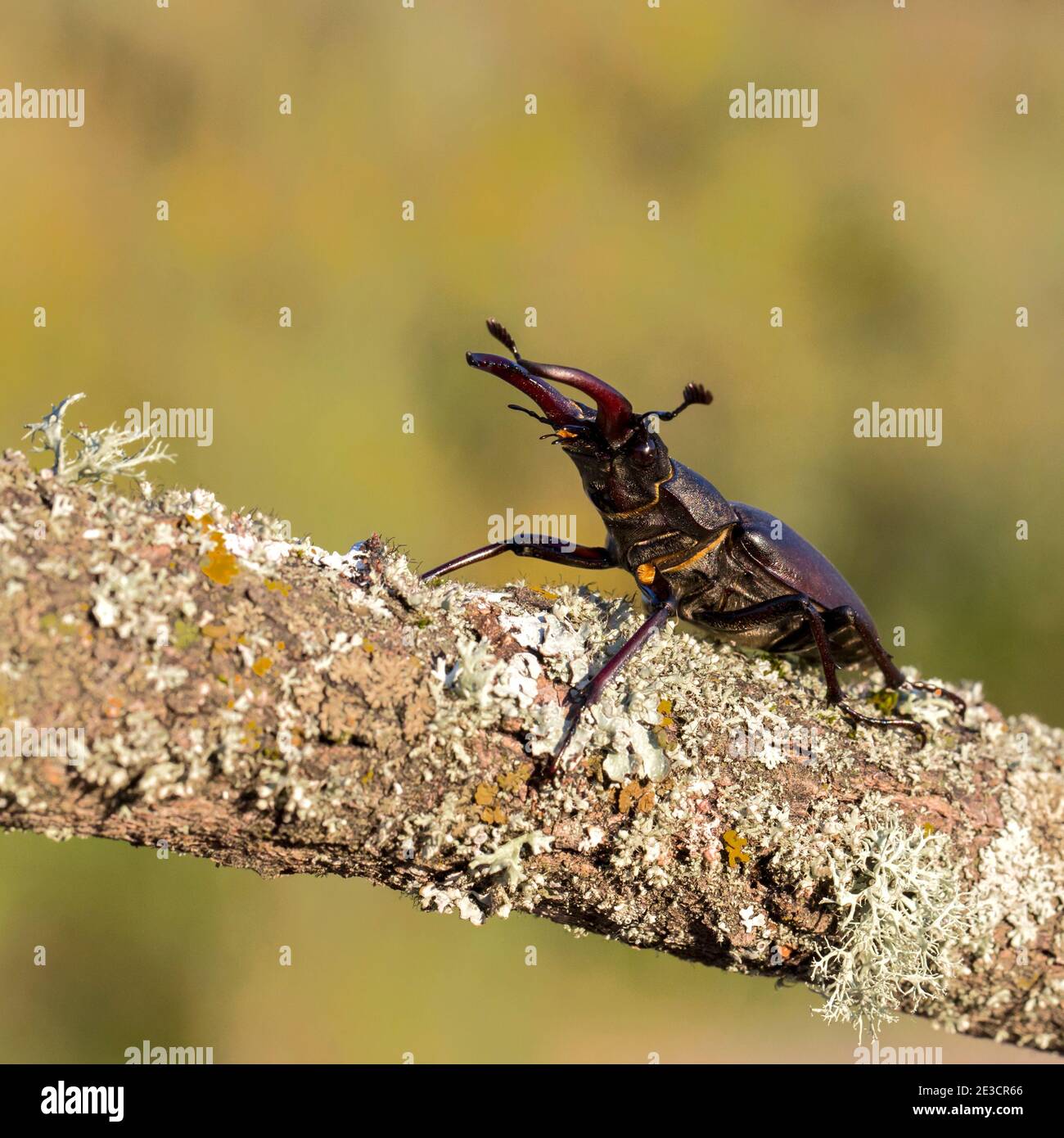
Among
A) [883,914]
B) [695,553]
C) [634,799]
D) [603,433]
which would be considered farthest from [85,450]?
[883,914]

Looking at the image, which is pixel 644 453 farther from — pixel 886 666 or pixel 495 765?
pixel 495 765

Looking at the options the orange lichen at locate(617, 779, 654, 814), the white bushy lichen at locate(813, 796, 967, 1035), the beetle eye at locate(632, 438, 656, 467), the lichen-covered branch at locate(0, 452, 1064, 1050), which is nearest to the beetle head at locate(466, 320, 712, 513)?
the beetle eye at locate(632, 438, 656, 467)

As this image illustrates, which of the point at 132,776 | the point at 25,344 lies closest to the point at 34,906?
the point at 25,344

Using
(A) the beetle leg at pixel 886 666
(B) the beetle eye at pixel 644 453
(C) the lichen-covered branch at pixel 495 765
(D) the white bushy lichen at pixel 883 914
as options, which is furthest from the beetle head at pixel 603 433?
(D) the white bushy lichen at pixel 883 914

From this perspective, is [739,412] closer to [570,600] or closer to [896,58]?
[896,58]

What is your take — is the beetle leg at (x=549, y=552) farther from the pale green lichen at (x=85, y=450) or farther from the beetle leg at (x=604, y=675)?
the pale green lichen at (x=85, y=450)

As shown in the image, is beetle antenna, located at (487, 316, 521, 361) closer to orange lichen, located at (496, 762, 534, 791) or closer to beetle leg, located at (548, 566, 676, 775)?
beetle leg, located at (548, 566, 676, 775)
